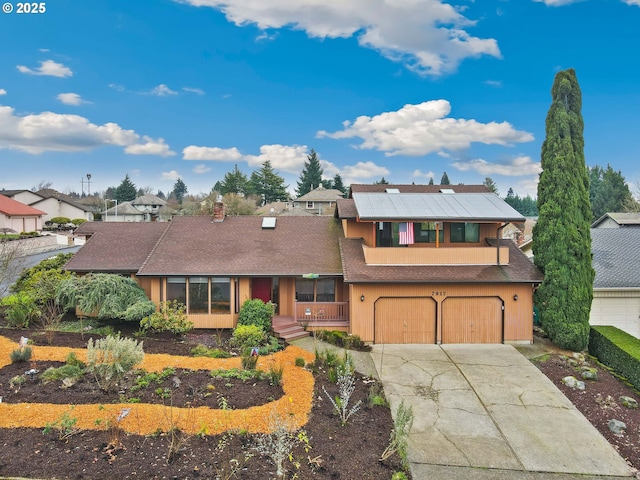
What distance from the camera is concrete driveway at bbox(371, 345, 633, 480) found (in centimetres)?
724

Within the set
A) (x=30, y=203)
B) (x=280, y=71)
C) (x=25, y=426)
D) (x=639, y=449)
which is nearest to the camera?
(x=25, y=426)

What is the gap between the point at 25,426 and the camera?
7309mm

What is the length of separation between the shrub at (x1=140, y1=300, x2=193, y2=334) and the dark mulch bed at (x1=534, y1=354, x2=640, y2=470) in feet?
40.2

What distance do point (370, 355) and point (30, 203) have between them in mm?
67800

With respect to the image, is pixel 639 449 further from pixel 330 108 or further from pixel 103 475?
pixel 330 108

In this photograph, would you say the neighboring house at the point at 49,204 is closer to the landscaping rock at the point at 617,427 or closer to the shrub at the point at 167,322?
the shrub at the point at 167,322

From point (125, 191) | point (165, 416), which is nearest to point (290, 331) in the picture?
point (165, 416)

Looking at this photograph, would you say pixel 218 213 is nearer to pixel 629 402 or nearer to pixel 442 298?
pixel 442 298

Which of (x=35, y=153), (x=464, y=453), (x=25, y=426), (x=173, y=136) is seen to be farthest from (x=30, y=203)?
(x=464, y=453)

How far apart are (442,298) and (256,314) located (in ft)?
23.0

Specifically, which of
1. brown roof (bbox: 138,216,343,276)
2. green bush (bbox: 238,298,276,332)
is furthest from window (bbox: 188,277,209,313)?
green bush (bbox: 238,298,276,332)

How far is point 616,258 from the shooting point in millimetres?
16594

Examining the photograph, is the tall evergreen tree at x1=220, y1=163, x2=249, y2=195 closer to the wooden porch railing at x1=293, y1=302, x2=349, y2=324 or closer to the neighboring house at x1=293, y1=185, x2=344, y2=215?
the neighboring house at x1=293, y1=185, x2=344, y2=215

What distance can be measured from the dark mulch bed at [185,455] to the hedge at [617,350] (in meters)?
8.33
